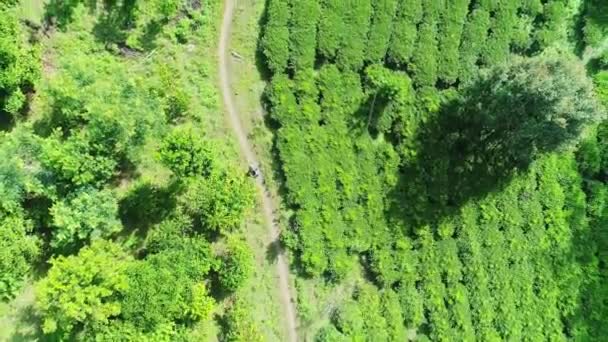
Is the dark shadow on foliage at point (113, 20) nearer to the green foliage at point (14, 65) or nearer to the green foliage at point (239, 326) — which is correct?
the green foliage at point (14, 65)

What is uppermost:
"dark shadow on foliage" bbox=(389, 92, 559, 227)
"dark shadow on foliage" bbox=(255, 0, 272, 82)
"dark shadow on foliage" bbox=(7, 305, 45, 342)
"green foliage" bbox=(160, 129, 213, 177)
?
"dark shadow on foliage" bbox=(255, 0, 272, 82)

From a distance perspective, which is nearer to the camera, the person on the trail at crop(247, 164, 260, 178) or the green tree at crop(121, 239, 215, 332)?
the green tree at crop(121, 239, 215, 332)

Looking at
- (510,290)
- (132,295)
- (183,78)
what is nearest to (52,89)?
(183,78)

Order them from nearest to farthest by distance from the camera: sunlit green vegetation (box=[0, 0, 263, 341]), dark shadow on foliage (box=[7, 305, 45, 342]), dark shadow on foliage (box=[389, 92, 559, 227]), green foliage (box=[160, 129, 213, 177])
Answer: sunlit green vegetation (box=[0, 0, 263, 341]), green foliage (box=[160, 129, 213, 177]), dark shadow on foliage (box=[7, 305, 45, 342]), dark shadow on foliage (box=[389, 92, 559, 227])

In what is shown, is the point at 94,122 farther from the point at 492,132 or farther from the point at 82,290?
the point at 492,132

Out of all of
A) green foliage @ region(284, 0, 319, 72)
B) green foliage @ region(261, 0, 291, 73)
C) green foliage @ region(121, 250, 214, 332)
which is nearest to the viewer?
green foliage @ region(121, 250, 214, 332)

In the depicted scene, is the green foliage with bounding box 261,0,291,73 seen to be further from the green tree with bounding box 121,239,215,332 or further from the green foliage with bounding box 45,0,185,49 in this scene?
the green tree with bounding box 121,239,215,332

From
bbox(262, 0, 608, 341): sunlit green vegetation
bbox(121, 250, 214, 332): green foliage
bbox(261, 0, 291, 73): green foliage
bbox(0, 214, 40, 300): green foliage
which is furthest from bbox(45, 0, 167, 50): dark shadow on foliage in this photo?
bbox(121, 250, 214, 332): green foliage
